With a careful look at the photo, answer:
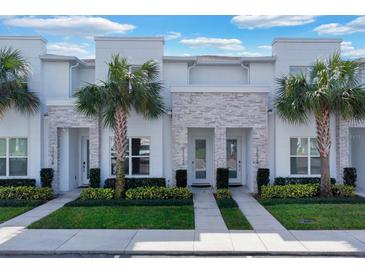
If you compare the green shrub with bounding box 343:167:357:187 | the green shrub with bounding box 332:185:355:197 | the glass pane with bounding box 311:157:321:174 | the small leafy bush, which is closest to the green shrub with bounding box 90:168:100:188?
the small leafy bush

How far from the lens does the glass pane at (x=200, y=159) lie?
18.9m

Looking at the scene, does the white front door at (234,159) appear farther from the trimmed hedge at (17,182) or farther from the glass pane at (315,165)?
the trimmed hedge at (17,182)

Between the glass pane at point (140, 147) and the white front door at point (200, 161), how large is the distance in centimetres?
279

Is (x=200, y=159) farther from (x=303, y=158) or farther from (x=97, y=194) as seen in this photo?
(x=97, y=194)

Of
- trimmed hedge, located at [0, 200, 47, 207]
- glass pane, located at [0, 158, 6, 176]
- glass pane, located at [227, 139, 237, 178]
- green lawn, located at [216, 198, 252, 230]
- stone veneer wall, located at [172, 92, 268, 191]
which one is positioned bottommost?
green lawn, located at [216, 198, 252, 230]

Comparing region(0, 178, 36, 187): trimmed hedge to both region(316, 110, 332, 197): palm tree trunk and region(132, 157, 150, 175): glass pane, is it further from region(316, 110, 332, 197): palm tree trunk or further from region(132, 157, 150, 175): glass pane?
region(316, 110, 332, 197): palm tree trunk

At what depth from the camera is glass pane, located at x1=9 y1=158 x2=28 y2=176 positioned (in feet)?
56.2

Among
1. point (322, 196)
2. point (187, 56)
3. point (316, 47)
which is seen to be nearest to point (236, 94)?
point (187, 56)

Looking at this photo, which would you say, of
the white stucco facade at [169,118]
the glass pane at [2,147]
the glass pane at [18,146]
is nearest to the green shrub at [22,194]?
the white stucco facade at [169,118]

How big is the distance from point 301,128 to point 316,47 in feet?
12.0

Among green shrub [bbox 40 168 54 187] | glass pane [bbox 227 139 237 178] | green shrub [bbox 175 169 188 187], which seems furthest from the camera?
glass pane [bbox 227 139 237 178]

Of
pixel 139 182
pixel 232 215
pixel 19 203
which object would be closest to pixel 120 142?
pixel 139 182

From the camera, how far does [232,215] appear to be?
11.9m

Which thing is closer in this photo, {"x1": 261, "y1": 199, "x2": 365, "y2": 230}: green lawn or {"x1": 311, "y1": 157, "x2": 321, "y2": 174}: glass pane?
{"x1": 261, "y1": 199, "x2": 365, "y2": 230}: green lawn
